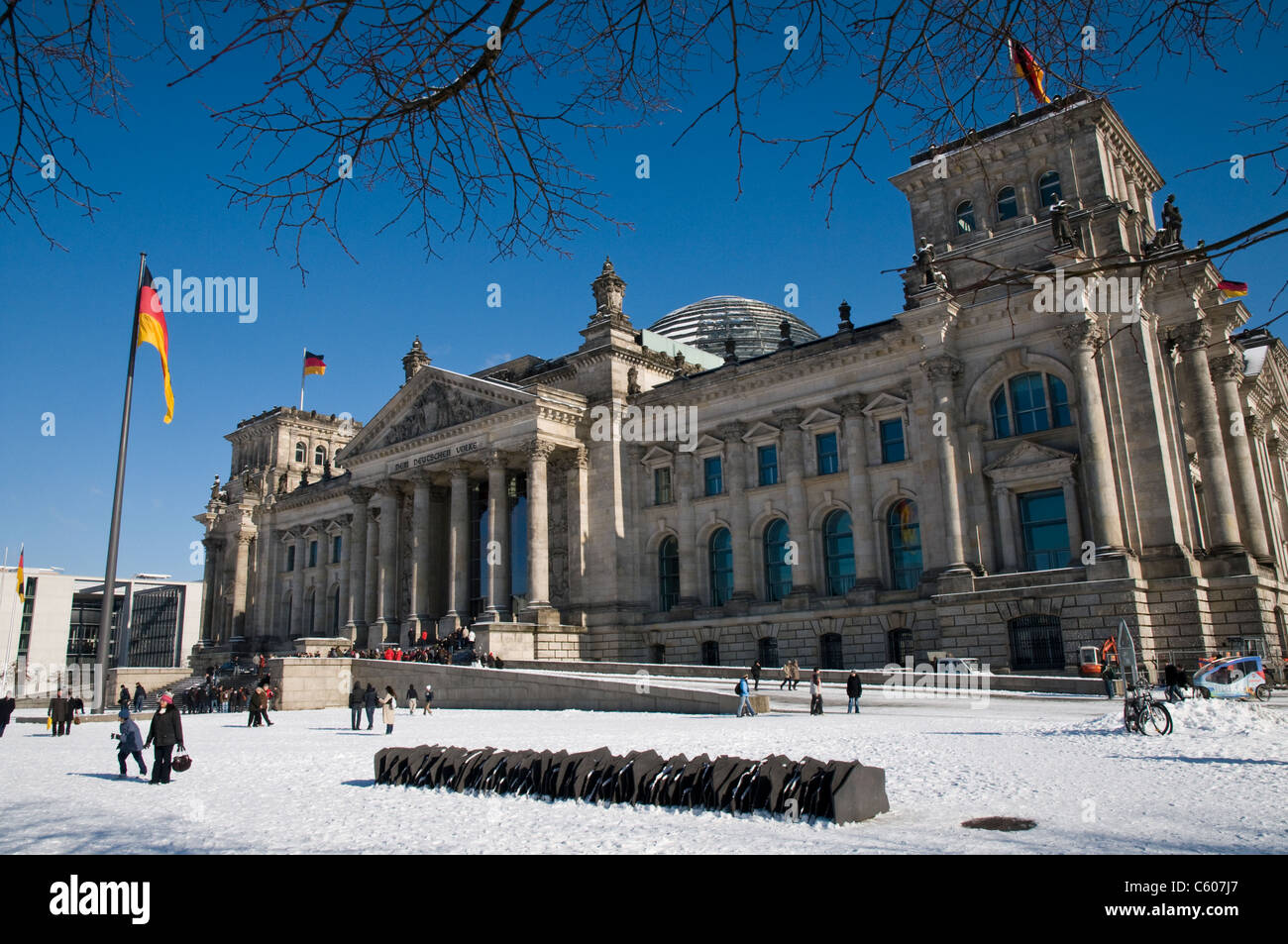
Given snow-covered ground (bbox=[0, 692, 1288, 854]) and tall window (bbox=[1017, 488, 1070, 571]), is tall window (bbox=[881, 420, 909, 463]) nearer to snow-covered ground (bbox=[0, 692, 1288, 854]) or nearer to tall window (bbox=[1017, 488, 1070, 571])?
tall window (bbox=[1017, 488, 1070, 571])

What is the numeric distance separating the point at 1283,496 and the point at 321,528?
58615 mm

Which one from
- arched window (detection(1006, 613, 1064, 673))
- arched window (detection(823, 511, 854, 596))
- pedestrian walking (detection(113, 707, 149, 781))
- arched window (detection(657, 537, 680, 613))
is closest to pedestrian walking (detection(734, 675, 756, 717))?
arched window (detection(1006, 613, 1064, 673))

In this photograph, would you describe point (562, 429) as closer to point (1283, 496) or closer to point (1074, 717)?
point (1074, 717)

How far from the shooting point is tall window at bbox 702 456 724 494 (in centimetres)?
4647

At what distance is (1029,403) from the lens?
3631 centimetres

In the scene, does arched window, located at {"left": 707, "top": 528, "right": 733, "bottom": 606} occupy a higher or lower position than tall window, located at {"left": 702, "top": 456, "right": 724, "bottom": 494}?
lower

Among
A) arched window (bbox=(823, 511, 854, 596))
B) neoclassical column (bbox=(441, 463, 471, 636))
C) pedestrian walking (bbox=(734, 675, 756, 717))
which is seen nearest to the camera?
pedestrian walking (bbox=(734, 675, 756, 717))

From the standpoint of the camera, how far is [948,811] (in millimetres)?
10641

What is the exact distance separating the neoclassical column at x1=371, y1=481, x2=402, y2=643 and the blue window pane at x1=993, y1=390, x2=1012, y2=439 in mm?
34242

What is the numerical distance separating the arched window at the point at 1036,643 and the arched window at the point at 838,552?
8650 millimetres

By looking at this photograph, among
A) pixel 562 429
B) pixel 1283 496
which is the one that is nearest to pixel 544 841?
pixel 562 429

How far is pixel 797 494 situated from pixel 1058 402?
11.8 meters

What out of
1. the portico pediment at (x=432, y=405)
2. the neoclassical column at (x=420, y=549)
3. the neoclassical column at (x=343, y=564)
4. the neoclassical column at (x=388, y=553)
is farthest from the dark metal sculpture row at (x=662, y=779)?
the neoclassical column at (x=343, y=564)
